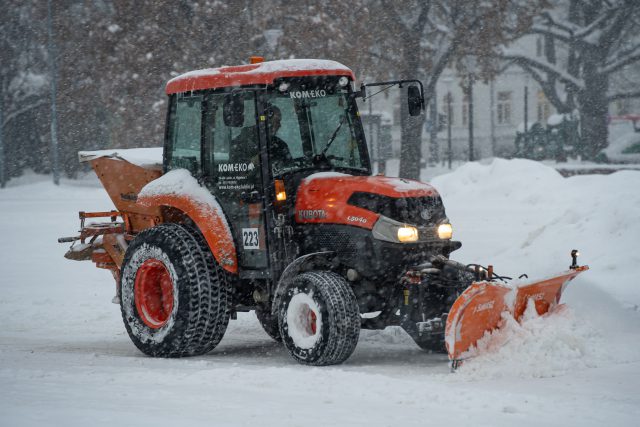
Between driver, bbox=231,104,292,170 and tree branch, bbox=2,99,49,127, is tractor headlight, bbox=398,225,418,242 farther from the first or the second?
tree branch, bbox=2,99,49,127

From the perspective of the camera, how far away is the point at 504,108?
61.1 meters

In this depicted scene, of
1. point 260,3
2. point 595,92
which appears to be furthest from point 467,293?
point 595,92

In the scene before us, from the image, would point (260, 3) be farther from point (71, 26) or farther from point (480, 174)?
point (480, 174)

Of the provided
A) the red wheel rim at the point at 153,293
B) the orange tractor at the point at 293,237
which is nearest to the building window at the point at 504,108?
the orange tractor at the point at 293,237

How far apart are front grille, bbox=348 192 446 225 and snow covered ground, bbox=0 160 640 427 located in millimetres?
1224

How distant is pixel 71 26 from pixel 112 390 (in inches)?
1082

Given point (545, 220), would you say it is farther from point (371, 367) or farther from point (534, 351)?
point (534, 351)

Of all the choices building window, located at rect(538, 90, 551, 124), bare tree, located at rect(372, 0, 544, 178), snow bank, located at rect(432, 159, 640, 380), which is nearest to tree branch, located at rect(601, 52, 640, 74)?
bare tree, located at rect(372, 0, 544, 178)

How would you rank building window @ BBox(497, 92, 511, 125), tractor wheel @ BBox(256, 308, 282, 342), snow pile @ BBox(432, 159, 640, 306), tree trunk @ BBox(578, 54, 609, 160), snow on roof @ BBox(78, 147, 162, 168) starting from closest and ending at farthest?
1. tractor wheel @ BBox(256, 308, 282, 342)
2. snow on roof @ BBox(78, 147, 162, 168)
3. snow pile @ BBox(432, 159, 640, 306)
4. tree trunk @ BBox(578, 54, 609, 160)
5. building window @ BBox(497, 92, 511, 125)

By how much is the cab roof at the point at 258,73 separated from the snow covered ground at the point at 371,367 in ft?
8.01

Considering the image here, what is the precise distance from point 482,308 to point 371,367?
43.9 inches

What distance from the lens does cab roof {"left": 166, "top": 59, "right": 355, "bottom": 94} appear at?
8.82 meters

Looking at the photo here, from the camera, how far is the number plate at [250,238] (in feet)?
29.1

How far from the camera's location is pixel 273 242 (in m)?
8.79
